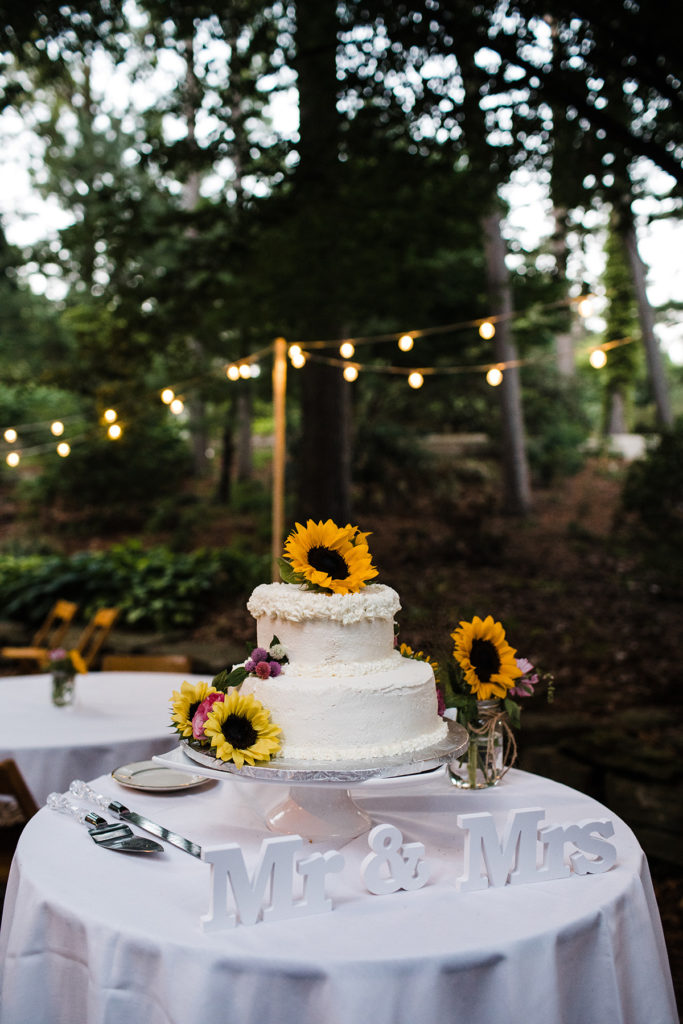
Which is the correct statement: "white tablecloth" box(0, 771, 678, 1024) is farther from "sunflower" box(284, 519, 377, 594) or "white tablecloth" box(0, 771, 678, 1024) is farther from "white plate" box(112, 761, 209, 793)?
"sunflower" box(284, 519, 377, 594)

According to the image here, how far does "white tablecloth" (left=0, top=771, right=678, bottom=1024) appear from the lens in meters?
1.58

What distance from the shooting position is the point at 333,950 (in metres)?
1.61

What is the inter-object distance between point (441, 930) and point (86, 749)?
213cm

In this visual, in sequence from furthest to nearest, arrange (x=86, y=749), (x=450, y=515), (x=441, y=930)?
(x=450, y=515) < (x=86, y=749) < (x=441, y=930)

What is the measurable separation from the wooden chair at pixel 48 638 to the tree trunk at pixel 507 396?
307 inches

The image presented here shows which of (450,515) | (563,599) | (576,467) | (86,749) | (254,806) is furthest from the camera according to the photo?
(576,467)

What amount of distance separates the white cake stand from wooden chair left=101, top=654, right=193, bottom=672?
297 centimetres

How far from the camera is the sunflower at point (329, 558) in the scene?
7.23 feet

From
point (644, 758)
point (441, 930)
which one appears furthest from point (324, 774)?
point (644, 758)

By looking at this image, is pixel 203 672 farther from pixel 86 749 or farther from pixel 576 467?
pixel 576 467

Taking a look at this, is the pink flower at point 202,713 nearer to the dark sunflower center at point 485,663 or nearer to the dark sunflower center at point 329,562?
the dark sunflower center at point 329,562

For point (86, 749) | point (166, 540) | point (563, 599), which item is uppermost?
point (166, 540)

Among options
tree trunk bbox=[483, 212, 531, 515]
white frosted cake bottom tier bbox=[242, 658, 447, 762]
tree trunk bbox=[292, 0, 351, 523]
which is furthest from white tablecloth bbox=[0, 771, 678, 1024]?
tree trunk bbox=[483, 212, 531, 515]

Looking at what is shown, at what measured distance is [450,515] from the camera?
12.1 m
